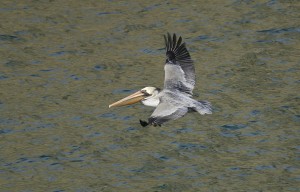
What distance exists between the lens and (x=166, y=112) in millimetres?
14117

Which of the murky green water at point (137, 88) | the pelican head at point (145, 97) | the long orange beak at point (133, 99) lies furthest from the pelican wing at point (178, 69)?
the murky green water at point (137, 88)

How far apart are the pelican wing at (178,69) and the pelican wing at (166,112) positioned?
3.73 feet

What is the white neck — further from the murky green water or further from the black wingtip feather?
the murky green water

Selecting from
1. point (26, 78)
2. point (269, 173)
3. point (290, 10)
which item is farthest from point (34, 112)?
point (290, 10)

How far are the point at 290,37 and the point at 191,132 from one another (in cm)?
479

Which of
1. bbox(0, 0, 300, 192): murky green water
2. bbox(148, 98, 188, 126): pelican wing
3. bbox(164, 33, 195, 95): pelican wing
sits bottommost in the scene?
bbox(0, 0, 300, 192): murky green water

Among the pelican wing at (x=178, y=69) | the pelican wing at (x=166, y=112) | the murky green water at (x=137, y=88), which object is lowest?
the murky green water at (x=137, y=88)

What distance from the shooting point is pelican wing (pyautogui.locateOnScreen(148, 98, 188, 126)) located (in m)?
13.8

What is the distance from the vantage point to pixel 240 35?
69.2ft

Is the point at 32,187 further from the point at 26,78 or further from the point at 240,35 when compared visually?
the point at 240,35

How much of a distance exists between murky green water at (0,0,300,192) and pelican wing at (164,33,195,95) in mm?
1380

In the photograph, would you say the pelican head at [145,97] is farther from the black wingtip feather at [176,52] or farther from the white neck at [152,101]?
the black wingtip feather at [176,52]

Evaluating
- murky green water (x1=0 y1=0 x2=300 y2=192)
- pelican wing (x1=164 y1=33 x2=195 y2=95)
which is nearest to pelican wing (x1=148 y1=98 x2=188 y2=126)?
pelican wing (x1=164 y1=33 x2=195 y2=95)

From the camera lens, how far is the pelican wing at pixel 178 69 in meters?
15.8
